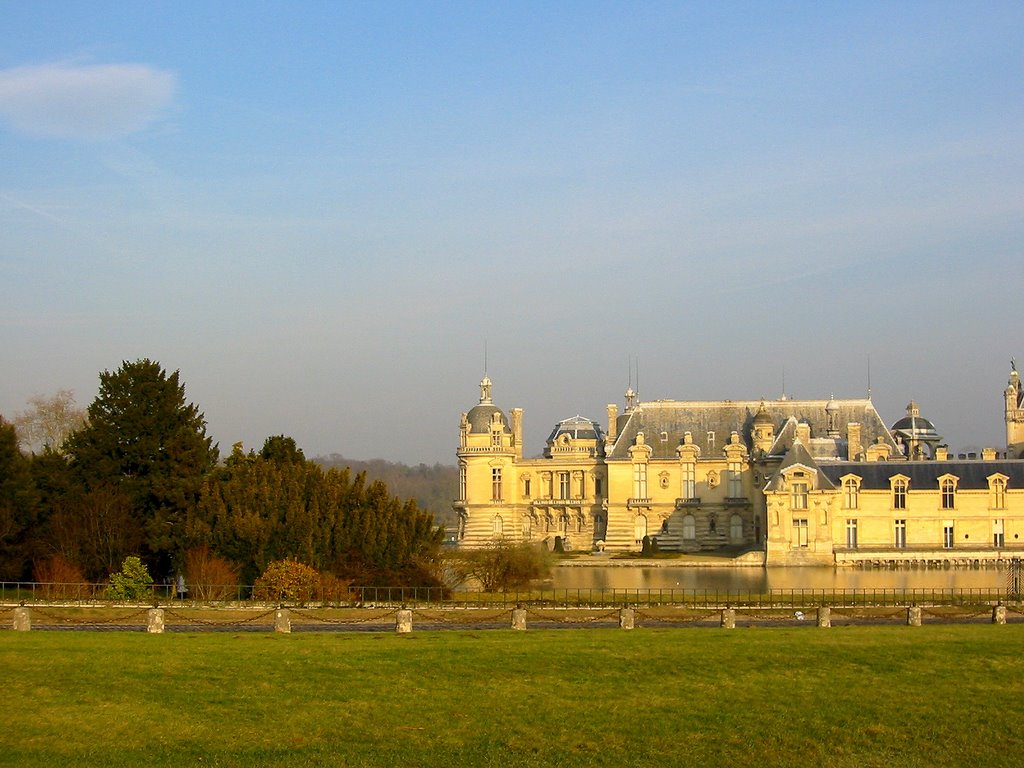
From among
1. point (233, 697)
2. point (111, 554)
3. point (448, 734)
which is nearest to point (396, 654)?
point (233, 697)

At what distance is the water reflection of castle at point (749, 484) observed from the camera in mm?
68312

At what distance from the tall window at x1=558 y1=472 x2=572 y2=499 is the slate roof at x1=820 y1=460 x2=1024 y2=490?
1689 cm

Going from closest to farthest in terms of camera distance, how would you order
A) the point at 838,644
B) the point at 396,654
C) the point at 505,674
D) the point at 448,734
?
the point at 448,734 < the point at 505,674 < the point at 396,654 < the point at 838,644

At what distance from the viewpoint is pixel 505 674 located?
931 inches

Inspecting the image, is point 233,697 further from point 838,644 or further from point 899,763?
point 838,644

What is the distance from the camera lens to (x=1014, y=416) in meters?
77.3

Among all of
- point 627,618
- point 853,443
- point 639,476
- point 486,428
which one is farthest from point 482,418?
point 627,618

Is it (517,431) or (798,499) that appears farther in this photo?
(517,431)

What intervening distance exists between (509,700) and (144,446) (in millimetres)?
26159


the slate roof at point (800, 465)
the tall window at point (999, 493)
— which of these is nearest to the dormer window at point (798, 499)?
the slate roof at point (800, 465)

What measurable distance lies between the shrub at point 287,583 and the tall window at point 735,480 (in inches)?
1675

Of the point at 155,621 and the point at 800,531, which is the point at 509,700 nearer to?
the point at 155,621

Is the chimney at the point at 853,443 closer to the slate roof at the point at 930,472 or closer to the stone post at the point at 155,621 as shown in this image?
the slate roof at the point at 930,472

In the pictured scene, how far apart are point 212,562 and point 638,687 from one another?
20.2m
